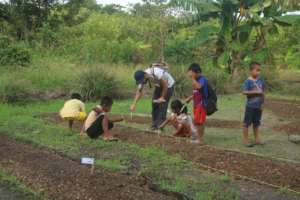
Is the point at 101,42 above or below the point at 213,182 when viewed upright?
above

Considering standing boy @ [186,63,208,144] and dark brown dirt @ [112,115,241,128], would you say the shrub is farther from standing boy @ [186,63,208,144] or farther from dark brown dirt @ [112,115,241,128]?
standing boy @ [186,63,208,144]

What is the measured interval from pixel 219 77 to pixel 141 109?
699 centimetres

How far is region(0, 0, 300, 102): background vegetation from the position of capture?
17.7 meters

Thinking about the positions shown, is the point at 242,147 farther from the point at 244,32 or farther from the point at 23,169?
the point at 244,32

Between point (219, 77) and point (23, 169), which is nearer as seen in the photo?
point (23, 169)

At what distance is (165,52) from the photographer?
2448 cm

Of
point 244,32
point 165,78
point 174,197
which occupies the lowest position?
point 174,197

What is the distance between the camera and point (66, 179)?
640 centimetres

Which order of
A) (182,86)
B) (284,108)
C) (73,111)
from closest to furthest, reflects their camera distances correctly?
(73,111) < (284,108) < (182,86)

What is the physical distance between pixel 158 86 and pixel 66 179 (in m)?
4.61

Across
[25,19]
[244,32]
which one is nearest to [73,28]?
[25,19]

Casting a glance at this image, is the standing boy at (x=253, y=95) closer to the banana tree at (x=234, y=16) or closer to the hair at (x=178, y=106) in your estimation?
the hair at (x=178, y=106)

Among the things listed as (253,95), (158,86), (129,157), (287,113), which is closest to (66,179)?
(129,157)

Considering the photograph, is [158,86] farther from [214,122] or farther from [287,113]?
[287,113]
